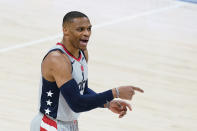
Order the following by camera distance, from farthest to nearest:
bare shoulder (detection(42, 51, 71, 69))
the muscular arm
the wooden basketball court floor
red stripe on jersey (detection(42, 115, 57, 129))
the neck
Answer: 1. the wooden basketball court floor
2. red stripe on jersey (detection(42, 115, 57, 129))
3. the neck
4. bare shoulder (detection(42, 51, 71, 69))
5. the muscular arm

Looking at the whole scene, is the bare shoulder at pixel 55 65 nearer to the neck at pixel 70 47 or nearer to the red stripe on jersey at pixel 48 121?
the neck at pixel 70 47

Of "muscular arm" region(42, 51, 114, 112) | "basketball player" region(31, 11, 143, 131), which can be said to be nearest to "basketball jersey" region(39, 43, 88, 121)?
"basketball player" region(31, 11, 143, 131)

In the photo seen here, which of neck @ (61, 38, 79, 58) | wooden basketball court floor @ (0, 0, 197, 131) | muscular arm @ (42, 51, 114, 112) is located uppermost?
neck @ (61, 38, 79, 58)

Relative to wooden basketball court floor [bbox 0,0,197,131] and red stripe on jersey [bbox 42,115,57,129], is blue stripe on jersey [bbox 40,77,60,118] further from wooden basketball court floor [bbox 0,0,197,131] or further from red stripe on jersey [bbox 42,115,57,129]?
wooden basketball court floor [bbox 0,0,197,131]

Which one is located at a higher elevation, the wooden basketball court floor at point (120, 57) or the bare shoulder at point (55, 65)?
the bare shoulder at point (55, 65)

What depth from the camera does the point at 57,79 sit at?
3703mm

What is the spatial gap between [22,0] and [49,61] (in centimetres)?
889

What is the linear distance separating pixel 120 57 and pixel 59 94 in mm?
4966

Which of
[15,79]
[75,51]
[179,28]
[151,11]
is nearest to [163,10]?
[151,11]

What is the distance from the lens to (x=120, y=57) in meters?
8.83

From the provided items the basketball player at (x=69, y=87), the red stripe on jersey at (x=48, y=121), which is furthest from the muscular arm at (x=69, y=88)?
the red stripe on jersey at (x=48, y=121)

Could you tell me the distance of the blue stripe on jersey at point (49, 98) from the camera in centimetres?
389

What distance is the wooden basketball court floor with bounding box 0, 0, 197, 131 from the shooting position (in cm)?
666

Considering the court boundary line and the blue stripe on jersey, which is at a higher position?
the blue stripe on jersey
